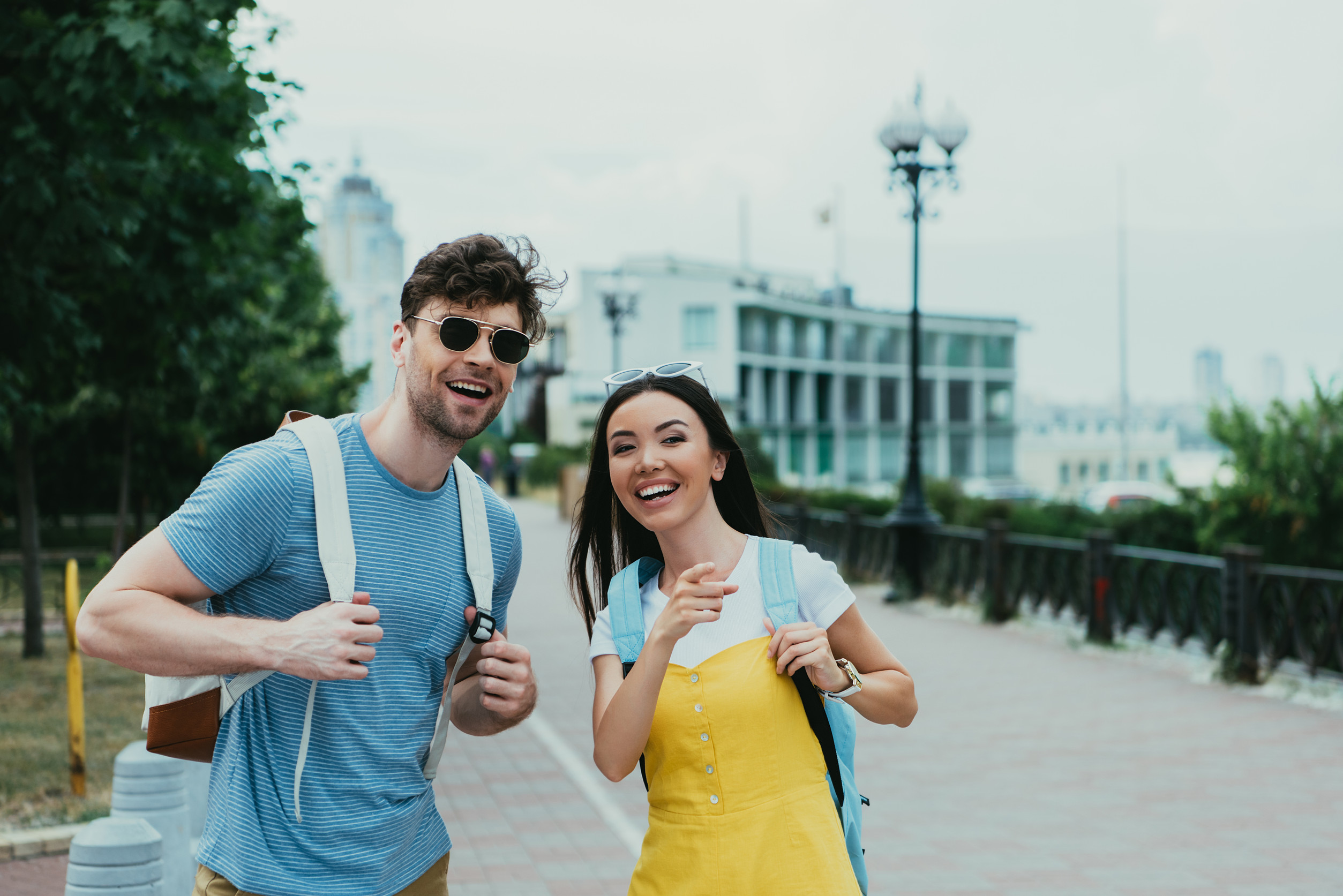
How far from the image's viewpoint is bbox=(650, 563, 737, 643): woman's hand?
7.55 feet

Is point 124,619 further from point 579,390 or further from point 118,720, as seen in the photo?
point 579,390

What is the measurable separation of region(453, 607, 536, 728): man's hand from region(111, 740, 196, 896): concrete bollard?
256 centimetres

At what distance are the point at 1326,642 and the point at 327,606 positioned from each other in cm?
935

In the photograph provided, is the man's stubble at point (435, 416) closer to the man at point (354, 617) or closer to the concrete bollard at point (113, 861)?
the man at point (354, 617)

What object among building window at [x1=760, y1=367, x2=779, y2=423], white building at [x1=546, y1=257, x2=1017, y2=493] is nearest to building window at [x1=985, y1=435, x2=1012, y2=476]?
white building at [x1=546, y1=257, x2=1017, y2=493]

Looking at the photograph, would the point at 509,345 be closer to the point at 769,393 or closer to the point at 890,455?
the point at 769,393

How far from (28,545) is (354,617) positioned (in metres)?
10.1

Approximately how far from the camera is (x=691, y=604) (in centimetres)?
231

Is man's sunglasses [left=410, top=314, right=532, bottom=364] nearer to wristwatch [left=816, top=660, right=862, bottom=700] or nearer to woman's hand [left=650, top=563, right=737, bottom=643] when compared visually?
woman's hand [left=650, top=563, right=737, bottom=643]

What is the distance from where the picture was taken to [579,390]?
64.2 metres

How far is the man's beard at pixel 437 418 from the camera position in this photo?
246 cm

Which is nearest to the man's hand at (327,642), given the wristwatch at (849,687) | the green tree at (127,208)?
the wristwatch at (849,687)

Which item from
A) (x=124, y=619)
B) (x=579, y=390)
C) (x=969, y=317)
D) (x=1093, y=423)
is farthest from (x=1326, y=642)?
(x=1093, y=423)

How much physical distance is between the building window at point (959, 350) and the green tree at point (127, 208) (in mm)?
68632
